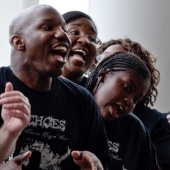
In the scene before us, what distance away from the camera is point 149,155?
1.34m

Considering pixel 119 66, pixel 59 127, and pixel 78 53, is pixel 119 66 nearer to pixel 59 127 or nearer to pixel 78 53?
pixel 78 53

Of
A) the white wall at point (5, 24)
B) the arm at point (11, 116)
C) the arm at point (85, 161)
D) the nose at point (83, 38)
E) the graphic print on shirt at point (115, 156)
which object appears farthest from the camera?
the white wall at point (5, 24)

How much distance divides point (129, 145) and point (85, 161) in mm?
365

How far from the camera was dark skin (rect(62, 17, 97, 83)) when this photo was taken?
144 cm

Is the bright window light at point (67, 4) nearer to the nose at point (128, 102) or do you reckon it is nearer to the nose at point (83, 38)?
the nose at point (83, 38)

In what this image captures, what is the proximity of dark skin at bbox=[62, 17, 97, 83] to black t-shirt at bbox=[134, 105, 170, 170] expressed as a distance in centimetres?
32

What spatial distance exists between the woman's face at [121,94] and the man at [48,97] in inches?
6.8

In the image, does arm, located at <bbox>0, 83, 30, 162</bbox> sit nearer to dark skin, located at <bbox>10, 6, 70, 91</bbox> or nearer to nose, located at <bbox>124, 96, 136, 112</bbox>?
dark skin, located at <bbox>10, 6, 70, 91</bbox>

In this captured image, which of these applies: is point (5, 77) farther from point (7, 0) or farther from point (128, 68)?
point (7, 0)

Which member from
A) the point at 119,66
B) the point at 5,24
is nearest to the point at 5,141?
the point at 119,66

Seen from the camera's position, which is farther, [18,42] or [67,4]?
[67,4]

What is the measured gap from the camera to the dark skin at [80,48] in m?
1.44

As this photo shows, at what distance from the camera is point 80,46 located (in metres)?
1.45

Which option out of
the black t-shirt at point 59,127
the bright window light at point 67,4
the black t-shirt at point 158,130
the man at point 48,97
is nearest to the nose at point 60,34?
the man at point 48,97
